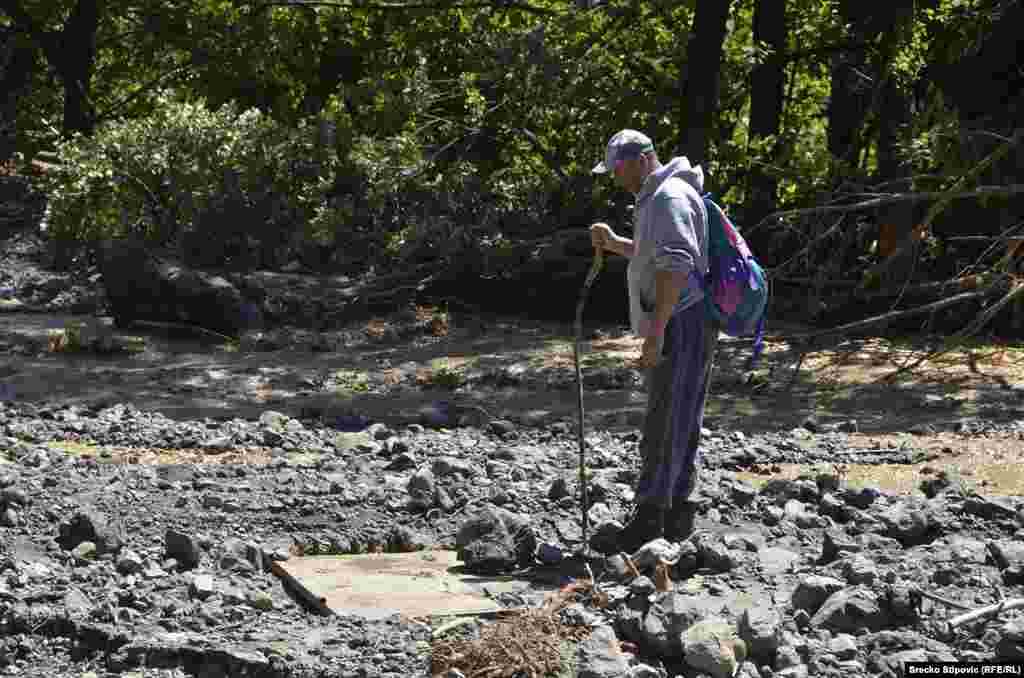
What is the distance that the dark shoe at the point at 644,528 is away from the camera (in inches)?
271

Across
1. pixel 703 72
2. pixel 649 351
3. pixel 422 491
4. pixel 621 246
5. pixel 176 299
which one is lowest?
pixel 422 491

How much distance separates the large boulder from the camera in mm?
15531

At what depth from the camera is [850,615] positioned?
5.77 meters

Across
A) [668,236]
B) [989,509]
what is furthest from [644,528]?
[989,509]

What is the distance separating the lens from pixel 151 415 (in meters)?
11.7

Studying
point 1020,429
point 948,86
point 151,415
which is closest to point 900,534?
point 1020,429

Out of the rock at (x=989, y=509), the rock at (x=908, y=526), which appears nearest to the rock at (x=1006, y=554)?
the rock at (x=908, y=526)

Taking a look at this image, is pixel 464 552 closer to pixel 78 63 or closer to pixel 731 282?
pixel 731 282

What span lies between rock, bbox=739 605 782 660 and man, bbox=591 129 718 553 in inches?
50.0

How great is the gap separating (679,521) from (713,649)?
5.27ft

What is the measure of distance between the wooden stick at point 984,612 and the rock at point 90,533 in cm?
345

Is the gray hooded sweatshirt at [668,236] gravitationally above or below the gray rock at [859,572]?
above

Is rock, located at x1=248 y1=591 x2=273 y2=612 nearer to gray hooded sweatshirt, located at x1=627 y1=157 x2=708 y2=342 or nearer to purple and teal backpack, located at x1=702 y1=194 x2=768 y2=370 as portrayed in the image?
gray hooded sweatshirt, located at x1=627 y1=157 x2=708 y2=342

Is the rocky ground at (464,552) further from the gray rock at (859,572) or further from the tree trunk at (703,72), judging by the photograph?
the tree trunk at (703,72)
